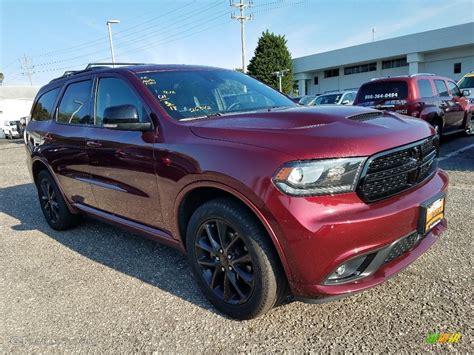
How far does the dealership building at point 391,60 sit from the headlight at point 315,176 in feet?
124

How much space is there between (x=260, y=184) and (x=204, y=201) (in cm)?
73

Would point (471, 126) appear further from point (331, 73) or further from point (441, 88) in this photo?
point (331, 73)

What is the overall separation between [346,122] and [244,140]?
0.67 m

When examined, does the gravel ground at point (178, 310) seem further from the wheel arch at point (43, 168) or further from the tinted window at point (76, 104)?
the tinted window at point (76, 104)

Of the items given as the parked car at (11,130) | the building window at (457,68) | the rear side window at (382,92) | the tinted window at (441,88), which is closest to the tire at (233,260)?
the rear side window at (382,92)

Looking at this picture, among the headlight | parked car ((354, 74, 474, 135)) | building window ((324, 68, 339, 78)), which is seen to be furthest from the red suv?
building window ((324, 68, 339, 78))

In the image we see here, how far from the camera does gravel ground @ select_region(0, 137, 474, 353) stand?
2.41m

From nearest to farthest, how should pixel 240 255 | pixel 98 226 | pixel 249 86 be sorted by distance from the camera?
1. pixel 240 255
2. pixel 249 86
3. pixel 98 226

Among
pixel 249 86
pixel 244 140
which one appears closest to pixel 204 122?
pixel 244 140

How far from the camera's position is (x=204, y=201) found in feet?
9.29

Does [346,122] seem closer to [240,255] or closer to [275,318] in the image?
[240,255]

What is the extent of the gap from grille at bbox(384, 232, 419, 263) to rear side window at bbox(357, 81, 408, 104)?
6842 mm

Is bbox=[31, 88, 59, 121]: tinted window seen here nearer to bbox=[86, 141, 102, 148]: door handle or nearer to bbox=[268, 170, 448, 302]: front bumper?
bbox=[86, 141, 102, 148]: door handle

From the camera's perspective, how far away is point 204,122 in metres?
2.79
